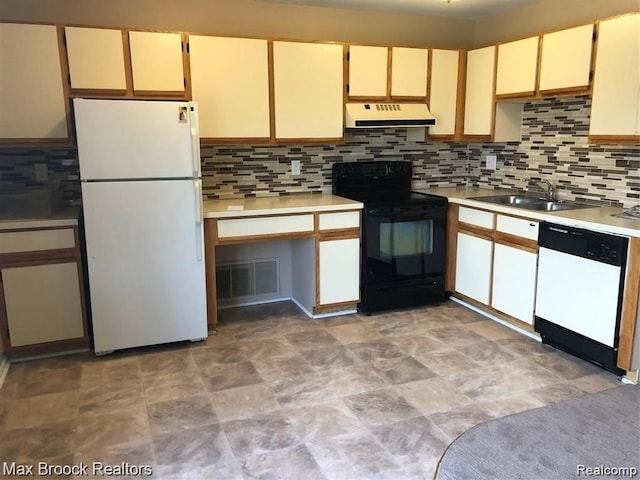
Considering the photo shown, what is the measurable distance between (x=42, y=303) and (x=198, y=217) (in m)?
1.09

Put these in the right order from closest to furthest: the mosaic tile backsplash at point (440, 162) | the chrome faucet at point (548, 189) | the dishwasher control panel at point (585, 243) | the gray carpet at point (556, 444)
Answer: the gray carpet at point (556, 444) → the dishwasher control panel at point (585, 243) → the mosaic tile backsplash at point (440, 162) → the chrome faucet at point (548, 189)

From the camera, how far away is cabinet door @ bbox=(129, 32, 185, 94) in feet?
11.0

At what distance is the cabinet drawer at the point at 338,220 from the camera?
3.74m

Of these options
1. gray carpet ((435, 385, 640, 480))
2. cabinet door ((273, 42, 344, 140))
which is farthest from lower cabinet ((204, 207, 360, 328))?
gray carpet ((435, 385, 640, 480))

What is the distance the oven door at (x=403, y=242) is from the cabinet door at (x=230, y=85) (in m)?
1.09

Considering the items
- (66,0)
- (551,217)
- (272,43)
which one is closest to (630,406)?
(551,217)

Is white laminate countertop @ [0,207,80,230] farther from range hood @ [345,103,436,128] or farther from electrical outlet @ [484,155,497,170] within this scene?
electrical outlet @ [484,155,497,170]

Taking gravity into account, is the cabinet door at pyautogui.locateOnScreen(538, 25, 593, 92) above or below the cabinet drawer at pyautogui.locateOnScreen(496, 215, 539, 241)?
above

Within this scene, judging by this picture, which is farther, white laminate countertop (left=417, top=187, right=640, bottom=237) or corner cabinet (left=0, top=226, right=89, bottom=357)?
corner cabinet (left=0, top=226, right=89, bottom=357)

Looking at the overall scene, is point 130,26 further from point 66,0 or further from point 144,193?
point 144,193

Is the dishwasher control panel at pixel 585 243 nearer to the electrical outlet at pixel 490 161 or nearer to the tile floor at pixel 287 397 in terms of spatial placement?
the tile floor at pixel 287 397

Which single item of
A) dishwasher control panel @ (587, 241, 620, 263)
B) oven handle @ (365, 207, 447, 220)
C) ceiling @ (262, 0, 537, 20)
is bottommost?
dishwasher control panel @ (587, 241, 620, 263)

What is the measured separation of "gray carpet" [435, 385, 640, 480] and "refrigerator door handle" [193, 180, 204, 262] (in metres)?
2.16

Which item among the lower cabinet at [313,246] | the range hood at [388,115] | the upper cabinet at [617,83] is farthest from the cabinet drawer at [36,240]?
the upper cabinet at [617,83]
